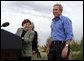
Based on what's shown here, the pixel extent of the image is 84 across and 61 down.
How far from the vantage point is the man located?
6.49 m

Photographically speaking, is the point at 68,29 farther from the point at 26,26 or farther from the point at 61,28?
the point at 26,26

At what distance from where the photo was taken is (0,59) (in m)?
6.21

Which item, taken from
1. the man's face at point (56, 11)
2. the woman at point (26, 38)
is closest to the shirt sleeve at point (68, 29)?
the man's face at point (56, 11)

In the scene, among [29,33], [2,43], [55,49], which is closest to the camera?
[2,43]

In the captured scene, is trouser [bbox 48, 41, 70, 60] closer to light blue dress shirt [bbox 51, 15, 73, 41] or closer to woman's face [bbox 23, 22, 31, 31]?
light blue dress shirt [bbox 51, 15, 73, 41]

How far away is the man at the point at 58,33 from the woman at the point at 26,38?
1.49ft

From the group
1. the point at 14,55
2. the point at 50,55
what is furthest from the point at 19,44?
the point at 50,55

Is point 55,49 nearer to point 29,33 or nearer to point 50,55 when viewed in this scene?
point 50,55

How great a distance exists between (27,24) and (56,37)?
2.20ft

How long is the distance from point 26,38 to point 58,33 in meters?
0.61

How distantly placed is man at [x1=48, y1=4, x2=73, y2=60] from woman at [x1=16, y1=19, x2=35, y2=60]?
1.49 feet

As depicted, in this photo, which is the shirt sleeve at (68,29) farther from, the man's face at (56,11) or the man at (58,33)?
the man's face at (56,11)

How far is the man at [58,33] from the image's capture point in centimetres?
649

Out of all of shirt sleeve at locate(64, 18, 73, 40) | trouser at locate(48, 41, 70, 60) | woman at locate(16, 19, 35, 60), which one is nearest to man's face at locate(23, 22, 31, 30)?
woman at locate(16, 19, 35, 60)
